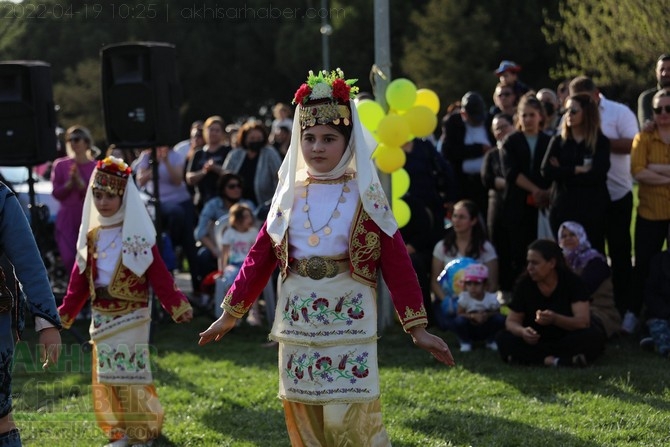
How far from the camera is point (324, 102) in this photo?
199 inches

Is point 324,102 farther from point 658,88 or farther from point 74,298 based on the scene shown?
point 658,88

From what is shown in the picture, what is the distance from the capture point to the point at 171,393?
8.04 m

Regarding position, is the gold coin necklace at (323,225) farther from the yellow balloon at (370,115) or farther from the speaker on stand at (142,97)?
the speaker on stand at (142,97)

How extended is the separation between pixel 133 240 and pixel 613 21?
33.7ft

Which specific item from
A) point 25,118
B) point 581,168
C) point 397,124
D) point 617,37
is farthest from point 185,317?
point 617,37

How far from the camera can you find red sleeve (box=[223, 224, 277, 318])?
5113 mm

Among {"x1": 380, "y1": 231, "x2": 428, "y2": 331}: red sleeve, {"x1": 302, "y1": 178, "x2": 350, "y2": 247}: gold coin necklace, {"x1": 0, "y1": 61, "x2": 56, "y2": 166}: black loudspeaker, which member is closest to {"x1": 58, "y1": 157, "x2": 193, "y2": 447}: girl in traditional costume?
{"x1": 302, "y1": 178, "x2": 350, "y2": 247}: gold coin necklace

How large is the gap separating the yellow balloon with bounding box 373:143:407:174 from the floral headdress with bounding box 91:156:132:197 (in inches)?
113

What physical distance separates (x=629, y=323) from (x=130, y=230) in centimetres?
464

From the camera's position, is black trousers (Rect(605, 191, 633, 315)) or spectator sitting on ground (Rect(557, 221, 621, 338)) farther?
black trousers (Rect(605, 191, 633, 315))

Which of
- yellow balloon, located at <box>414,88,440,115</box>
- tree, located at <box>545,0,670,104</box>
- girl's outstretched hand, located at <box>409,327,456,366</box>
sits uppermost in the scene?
tree, located at <box>545,0,670,104</box>

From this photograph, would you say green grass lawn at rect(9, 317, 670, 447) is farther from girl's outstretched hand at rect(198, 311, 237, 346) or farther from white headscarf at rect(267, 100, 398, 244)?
white headscarf at rect(267, 100, 398, 244)

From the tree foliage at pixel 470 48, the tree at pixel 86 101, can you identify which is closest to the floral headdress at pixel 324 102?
the tree foliage at pixel 470 48

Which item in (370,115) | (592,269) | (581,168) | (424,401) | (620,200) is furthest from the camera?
(620,200)
